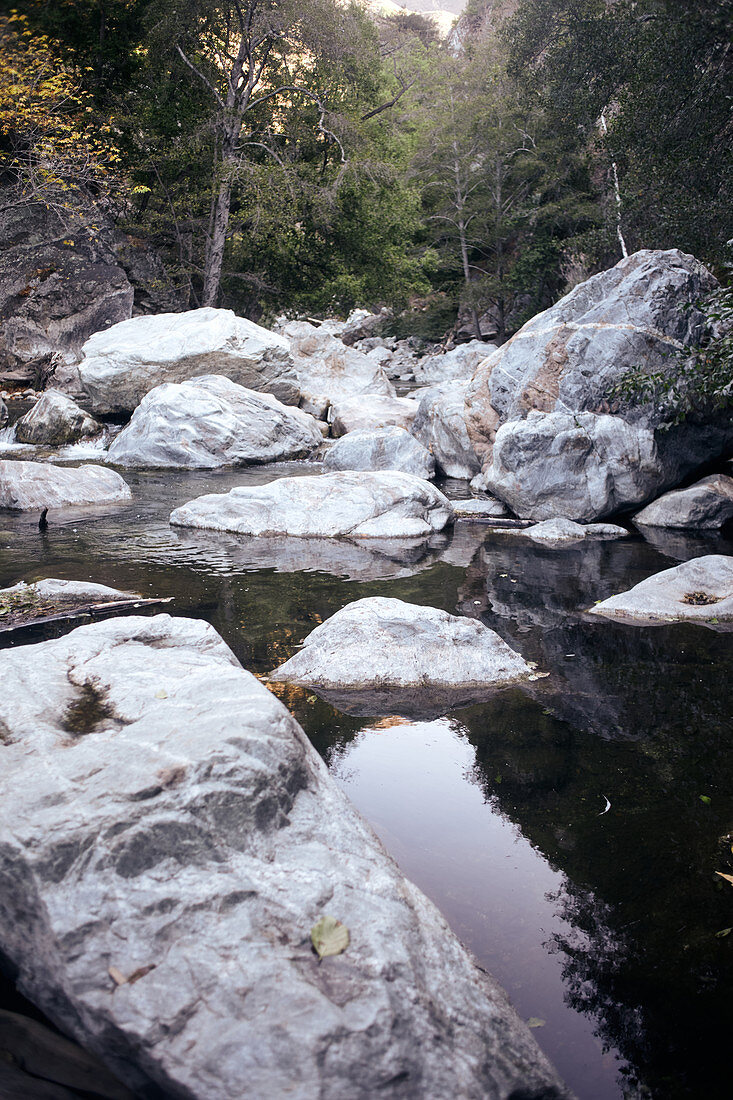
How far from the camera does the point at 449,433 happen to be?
14039 millimetres

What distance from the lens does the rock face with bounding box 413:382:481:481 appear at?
13790mm

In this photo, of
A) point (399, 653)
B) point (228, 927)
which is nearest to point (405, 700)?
point (399, 653)

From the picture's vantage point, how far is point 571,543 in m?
9.94

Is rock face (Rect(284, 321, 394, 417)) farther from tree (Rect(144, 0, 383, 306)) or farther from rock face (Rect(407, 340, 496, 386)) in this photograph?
rock face (Rect(407, 340, 496, 386))

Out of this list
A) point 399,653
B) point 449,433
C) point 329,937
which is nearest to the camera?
point 329,937

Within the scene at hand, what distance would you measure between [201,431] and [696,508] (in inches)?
372

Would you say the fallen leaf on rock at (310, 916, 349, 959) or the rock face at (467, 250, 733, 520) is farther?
the rock face at (467, 250, 733, 520)

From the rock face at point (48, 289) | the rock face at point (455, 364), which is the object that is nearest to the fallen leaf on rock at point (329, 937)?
the rock face at point (48, 289)

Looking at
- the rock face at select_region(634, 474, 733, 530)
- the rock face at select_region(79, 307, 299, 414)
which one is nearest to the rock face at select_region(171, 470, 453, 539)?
the rock face at select_region(634, 474, 733, 530)

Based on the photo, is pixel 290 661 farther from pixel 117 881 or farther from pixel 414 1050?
pixel 414 1050

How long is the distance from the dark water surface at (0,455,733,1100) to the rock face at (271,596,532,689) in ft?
0.84

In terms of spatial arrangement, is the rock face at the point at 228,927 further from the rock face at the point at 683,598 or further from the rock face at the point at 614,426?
the rock face at the point at 614,426

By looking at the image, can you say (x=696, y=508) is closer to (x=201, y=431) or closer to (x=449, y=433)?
(x=449, y=433)

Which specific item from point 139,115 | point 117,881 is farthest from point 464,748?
point 139,115
